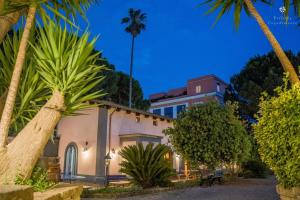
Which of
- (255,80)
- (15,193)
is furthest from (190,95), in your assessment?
(15,193)

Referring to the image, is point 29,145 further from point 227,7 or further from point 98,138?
point 98,138

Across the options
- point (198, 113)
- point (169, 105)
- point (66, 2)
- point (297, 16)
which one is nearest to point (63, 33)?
point (66, 2)

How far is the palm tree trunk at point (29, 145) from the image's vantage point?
484 centimetres

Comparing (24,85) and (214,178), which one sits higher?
(24,85)

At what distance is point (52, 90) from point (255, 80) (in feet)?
96.0

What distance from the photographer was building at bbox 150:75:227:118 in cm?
4631

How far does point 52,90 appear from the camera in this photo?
5738 mm

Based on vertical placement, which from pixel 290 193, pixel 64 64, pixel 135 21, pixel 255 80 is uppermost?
pixel 135 21

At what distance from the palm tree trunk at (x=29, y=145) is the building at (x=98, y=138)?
1242 cm

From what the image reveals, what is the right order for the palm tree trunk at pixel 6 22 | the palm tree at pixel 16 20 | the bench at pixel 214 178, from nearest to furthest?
1. the palm tree at pixel 16 20
2. the palm tree trunk at pixel 6 22
3. the bench at pixel 214 178

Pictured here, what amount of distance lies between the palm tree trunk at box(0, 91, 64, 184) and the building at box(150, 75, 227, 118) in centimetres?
3860

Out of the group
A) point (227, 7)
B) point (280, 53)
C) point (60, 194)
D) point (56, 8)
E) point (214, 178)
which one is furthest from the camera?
point (214, 178)

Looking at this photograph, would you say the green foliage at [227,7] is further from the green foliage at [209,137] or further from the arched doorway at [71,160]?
the arched doorway at [71,160]

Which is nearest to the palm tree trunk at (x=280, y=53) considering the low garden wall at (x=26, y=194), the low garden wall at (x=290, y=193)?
the low garden wall at (x=290, y=193)
